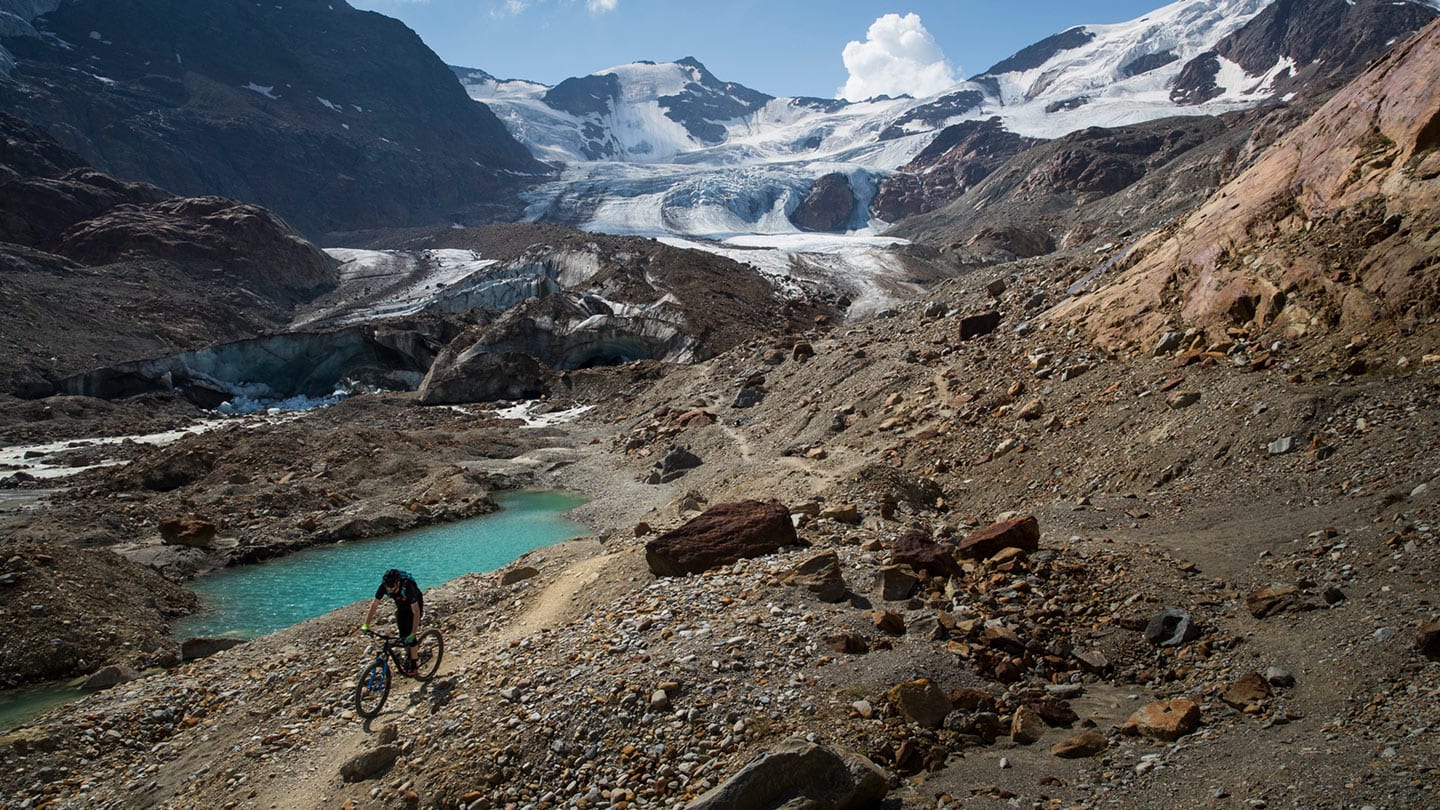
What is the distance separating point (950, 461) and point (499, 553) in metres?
10.2

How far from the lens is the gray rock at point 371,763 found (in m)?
7.20

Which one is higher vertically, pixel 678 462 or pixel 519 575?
pixel 678 462

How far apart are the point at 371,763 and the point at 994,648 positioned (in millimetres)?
5389

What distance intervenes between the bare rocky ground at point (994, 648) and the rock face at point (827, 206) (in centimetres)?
9535

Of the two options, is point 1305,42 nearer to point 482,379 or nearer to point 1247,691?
point 482,379

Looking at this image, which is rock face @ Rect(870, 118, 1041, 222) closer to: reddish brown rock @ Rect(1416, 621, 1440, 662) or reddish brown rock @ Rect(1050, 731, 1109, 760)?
reddish brown rock @ Rect(1416, 621, 1440, 662)

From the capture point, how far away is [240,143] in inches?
4048

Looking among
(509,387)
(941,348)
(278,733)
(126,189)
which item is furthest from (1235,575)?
(126,189)

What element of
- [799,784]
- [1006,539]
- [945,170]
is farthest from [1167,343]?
[945,170]

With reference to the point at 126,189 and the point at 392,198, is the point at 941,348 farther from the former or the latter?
the point at 392,198

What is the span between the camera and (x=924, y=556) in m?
8.47

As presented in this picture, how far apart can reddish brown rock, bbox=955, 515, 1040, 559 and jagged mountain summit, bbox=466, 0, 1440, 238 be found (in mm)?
79503

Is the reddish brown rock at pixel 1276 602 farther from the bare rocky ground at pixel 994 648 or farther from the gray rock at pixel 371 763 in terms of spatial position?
the gray rock at pixel 371 763

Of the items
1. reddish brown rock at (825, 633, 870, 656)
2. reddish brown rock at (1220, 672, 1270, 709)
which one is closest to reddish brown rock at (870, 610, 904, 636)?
reddish brown rock at (825, 633, 870, 656)
